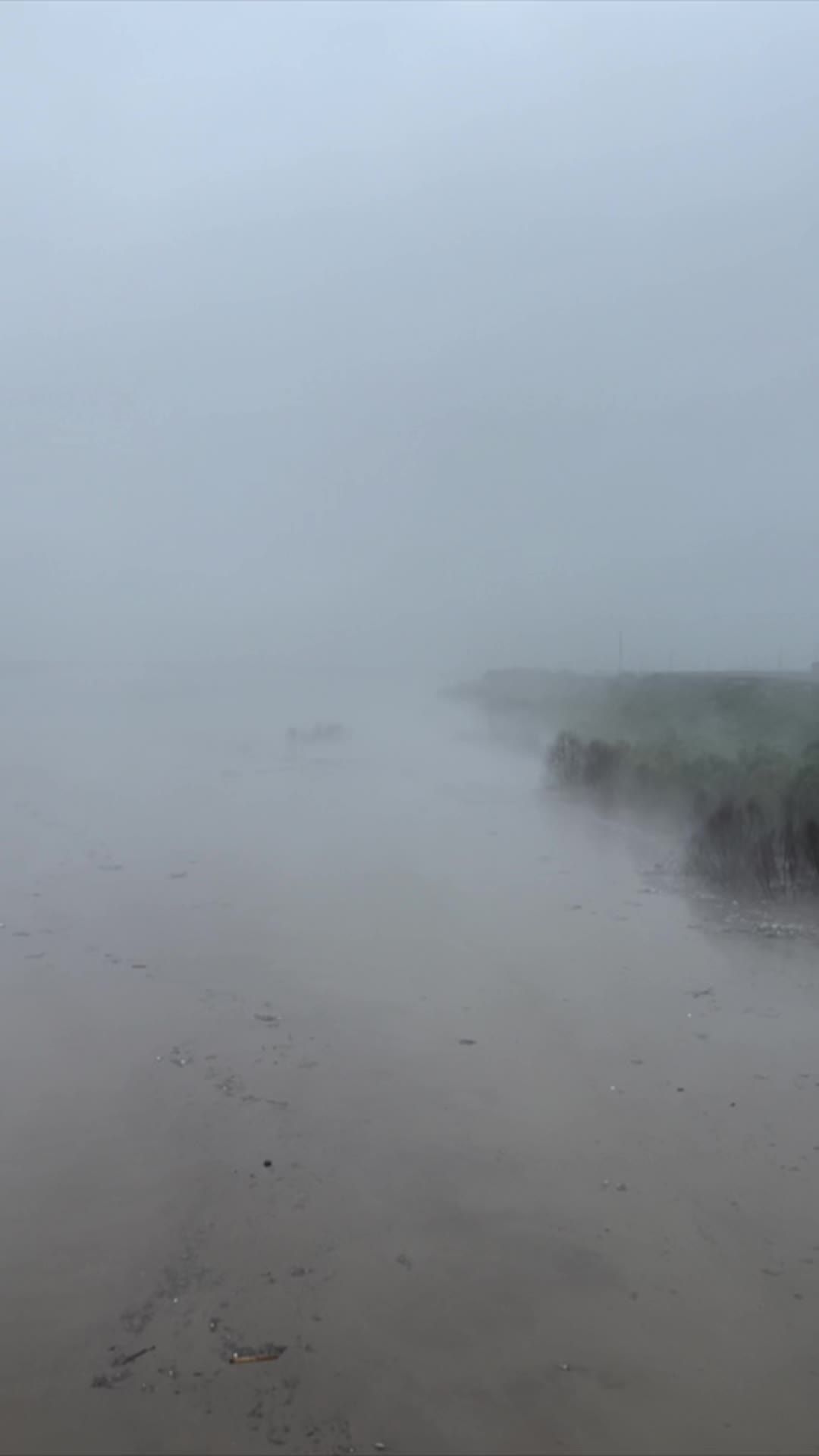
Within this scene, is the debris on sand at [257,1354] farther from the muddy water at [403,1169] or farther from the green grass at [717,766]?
the green grass at [717,766]

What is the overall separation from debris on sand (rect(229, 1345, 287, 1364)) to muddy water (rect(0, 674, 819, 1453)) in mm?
54

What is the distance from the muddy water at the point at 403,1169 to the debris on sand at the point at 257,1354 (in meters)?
0.05

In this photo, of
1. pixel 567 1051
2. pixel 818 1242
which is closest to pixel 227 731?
pixel 567 1051

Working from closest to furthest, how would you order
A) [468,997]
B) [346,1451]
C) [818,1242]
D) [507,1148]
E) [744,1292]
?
[346,1451], [744,1292], [818,1242], [507,1148], [468,997]

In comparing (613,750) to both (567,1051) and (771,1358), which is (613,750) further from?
(771,1358)

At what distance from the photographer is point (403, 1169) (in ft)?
23.8

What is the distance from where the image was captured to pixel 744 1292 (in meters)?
5.86

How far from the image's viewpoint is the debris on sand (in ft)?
17.1

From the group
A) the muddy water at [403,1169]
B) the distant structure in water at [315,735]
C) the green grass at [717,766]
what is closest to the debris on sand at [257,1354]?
the muddy water at [403,1169]

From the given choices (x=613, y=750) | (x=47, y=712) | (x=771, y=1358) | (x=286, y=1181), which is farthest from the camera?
(x=47, y=712)

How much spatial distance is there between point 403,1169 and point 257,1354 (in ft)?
6.92

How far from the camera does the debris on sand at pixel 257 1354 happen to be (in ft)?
17.1

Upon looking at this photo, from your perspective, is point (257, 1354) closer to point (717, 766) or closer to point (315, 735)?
point (717, 766)

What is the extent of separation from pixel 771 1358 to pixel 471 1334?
147cm
